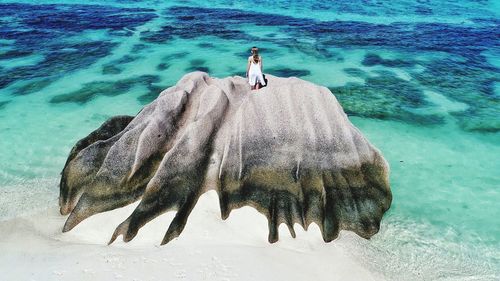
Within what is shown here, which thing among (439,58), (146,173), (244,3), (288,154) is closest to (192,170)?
(146,173)

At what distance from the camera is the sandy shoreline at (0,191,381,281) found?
6.45 m

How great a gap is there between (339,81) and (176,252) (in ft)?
37.8

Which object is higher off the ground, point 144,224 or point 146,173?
point 146,173

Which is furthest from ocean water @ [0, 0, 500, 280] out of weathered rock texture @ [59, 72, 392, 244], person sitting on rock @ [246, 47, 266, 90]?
person sitting on rock @ [246, 47, 266, 90]

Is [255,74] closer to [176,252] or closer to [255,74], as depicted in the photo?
[255,74]

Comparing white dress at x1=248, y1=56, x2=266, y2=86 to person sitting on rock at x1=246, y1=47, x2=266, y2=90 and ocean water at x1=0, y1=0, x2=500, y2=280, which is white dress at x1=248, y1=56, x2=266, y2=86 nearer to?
person sitting on rock at x1=246, y1=47, x2=266, y2=90

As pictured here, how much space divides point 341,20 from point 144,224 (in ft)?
75.2

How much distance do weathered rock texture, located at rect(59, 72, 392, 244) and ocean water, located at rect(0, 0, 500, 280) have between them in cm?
105

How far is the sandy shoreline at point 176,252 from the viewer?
645 centimetres

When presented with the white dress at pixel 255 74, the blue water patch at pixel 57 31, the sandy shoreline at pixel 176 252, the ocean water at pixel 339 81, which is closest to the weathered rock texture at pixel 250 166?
the sandy shoreline at pixel 176 252

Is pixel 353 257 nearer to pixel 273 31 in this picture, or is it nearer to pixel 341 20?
pixel 273 31

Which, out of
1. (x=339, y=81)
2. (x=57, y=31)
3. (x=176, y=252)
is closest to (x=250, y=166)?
(x=176, y=252)

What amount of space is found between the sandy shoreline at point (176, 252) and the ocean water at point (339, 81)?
2.51 ft

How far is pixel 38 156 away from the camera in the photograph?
11172 mm
